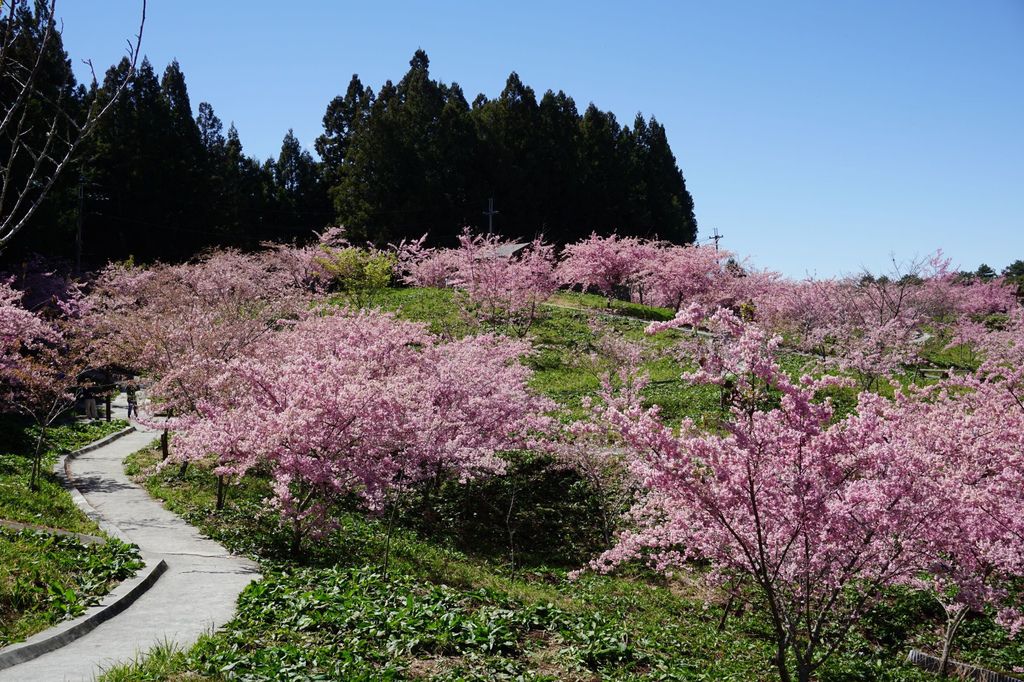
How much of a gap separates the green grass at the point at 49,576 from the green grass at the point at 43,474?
6.08 ft

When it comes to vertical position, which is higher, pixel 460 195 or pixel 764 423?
pixel 460 195

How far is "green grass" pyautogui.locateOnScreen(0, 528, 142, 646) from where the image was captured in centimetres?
747

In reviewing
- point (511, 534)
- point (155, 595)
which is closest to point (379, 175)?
point (511, 534)

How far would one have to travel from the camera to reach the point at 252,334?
18.5m

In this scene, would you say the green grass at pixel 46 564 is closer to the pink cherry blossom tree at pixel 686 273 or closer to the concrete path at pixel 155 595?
the concrete path at pixel 155 595

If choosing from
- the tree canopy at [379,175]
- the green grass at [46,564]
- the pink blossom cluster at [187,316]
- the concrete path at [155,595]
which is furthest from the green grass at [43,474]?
the tree canopy at [379,175]

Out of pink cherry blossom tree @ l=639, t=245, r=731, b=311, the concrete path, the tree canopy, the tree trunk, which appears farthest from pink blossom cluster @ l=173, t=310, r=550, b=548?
the tree canopy

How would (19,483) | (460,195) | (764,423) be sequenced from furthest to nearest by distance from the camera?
(460,195)
(19,483)
(764,423)

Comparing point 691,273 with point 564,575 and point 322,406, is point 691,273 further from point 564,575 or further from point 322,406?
point 322,406

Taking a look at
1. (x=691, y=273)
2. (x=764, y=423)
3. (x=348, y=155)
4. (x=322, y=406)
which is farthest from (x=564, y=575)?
(x=348, y=155)

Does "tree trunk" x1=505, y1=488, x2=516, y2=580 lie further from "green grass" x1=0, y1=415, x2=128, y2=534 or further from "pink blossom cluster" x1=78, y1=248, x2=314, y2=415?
"green grass" x1=0, y1=415, x2=128, y2=534

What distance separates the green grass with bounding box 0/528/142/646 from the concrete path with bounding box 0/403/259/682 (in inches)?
17.0

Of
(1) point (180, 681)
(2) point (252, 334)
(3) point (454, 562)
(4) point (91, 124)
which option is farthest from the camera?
Result: (2) point (252, 334)

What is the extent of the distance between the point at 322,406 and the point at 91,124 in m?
5.64
